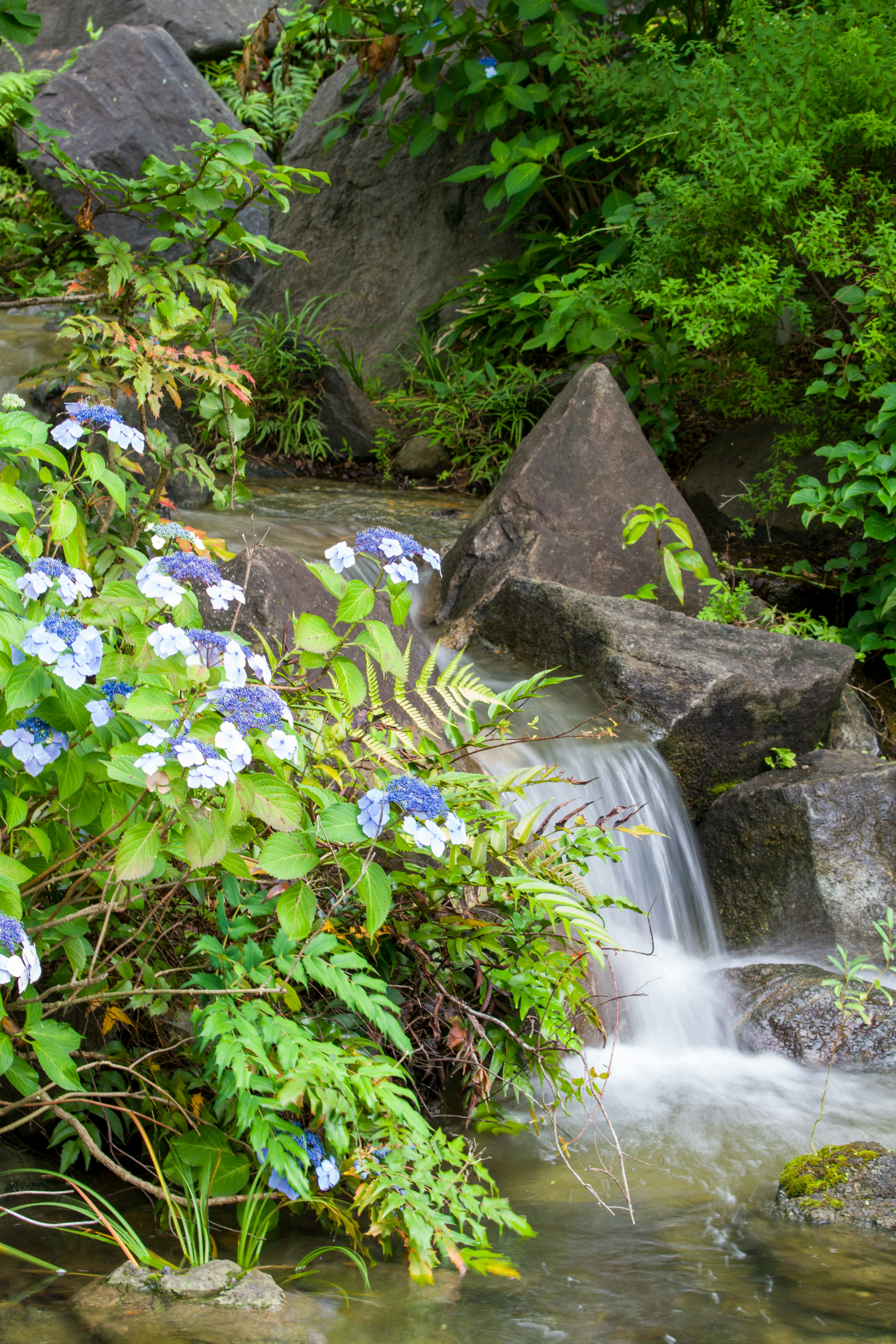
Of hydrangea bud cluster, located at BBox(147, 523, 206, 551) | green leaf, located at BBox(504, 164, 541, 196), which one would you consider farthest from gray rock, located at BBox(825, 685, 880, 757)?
green leaf, located at BBox(504, 164, 541, 196)

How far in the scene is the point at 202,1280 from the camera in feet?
5.34

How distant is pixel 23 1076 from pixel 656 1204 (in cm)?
139

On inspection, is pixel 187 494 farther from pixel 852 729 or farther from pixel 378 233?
pixel 378 233

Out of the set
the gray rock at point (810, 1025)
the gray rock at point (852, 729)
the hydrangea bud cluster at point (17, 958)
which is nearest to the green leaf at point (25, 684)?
the hydrangea bud cluster at point (17, 958)

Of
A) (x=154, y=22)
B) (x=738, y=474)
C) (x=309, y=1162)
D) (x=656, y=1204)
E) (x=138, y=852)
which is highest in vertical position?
(x=154, y=22)

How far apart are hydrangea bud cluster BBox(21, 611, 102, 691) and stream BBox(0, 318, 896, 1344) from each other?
943mm

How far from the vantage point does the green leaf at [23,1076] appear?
1.76 metres

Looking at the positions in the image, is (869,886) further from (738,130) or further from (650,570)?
(738,130)

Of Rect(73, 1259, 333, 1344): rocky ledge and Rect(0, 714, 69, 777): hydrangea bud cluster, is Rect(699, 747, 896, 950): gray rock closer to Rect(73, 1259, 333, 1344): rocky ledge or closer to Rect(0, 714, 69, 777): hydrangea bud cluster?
Rect(73, 1259, 333, 1344): rocky ledge

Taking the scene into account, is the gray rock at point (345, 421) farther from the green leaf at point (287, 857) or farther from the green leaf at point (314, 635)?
the green leaf at point (287, 857)

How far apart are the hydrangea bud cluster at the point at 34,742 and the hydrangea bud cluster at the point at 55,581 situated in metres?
0.19

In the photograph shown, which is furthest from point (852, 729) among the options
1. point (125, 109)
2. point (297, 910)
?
point (125, 109)

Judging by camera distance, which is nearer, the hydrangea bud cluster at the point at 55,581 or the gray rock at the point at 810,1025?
the hydrangea bud cluster at the point at 55,581

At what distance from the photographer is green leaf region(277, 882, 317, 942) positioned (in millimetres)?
1676
